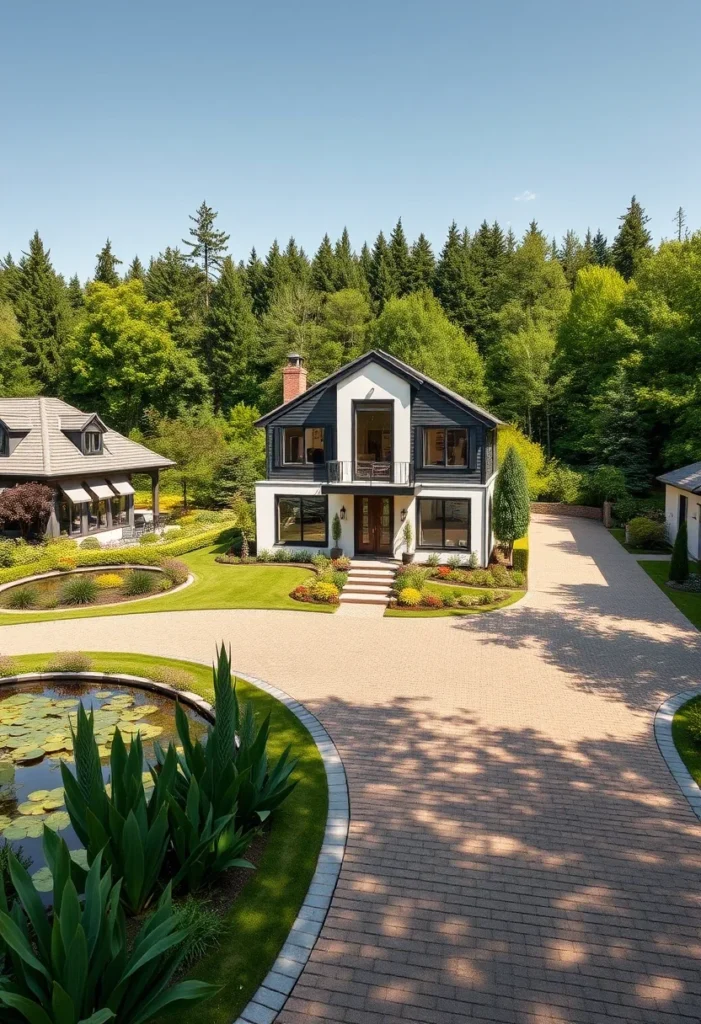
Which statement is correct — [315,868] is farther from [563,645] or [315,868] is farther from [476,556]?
[476,556]

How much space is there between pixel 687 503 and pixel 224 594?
21.1m

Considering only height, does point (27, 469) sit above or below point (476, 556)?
above

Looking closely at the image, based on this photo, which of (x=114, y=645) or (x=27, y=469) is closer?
(x=114, y=645)

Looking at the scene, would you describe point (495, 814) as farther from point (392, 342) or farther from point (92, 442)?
point (392, 342)

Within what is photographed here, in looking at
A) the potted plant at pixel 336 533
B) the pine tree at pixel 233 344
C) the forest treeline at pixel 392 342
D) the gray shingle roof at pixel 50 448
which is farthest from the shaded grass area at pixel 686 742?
the pine tree at pixel 233 344

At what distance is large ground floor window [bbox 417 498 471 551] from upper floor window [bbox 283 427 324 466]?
484 cm

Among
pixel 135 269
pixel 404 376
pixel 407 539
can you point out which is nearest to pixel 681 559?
pixel 407 539

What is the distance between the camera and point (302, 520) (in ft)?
91.2

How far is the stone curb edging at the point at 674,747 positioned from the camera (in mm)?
10084

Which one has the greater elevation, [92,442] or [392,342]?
[392,342]

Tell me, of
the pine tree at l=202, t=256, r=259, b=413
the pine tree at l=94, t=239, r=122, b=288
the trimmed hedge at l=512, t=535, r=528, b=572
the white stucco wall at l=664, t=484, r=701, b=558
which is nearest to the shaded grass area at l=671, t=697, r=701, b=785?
the trimmed hedge at l=512, t=535, r=528, b=572

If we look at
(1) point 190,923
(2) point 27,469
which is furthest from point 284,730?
(2) point 27,469

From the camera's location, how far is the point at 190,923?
22.5ft

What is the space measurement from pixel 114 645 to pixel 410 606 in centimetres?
914
